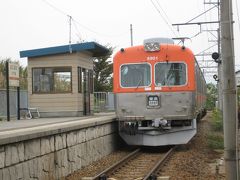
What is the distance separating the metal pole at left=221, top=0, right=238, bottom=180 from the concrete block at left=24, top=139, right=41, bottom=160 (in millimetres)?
3425

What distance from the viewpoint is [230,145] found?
292 inches

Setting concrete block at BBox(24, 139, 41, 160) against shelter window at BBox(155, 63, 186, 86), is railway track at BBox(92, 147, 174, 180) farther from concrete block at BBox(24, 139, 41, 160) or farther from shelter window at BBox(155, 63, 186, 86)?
shelter window at BBox(155, 63, 186, 86)

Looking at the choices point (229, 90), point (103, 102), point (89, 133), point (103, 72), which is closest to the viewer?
point (229, 90)

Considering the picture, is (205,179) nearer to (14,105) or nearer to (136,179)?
(136,179)

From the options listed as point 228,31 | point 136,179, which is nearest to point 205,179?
point 136,179

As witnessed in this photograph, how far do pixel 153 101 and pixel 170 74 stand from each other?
998 millimetres

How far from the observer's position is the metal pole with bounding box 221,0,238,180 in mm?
7395

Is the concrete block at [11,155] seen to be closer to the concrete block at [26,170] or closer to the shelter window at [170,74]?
the concrete block at [26,170]

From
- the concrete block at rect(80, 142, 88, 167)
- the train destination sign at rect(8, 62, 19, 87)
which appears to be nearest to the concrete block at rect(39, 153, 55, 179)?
the concrete block at rect(80, 142, 88, 167)

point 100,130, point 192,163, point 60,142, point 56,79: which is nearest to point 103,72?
point 56,79

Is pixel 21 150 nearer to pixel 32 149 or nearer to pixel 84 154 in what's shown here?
pixel 32 149

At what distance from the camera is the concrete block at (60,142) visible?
10.3m

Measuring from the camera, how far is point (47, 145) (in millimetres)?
9750

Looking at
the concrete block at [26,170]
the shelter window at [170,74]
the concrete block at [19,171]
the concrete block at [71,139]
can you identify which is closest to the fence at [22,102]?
the shelter window at [170,74]
